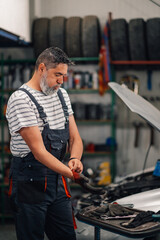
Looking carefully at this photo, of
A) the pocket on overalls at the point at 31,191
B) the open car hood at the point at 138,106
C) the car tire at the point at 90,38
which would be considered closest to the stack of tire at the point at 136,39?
the car tire at the point at 90,38

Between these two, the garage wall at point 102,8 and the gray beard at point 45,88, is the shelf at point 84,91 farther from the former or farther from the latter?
the gray beard at point 45,88

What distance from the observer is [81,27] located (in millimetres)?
4703

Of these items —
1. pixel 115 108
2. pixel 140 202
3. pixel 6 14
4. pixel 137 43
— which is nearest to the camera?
pixel 140 202

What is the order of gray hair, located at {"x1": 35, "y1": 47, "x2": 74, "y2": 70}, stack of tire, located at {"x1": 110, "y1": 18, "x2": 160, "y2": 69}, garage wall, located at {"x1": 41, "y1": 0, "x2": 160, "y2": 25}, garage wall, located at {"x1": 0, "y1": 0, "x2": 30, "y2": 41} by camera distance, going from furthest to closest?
1. garage wall, located at {"x1": 41, "y1": 0, "x2": 160, "y2": 25}
2. stack of tire, located at {"x1": 110, "y1": 18, "x2": 160, "y2": 69}
3. garage wall, located at {"x1": 0, "y1": 0, "x2": 30, "y2": 41}
4. gray hair, located at {"x1": 35, "y1": 47, "x2": 74, "y2": 70}

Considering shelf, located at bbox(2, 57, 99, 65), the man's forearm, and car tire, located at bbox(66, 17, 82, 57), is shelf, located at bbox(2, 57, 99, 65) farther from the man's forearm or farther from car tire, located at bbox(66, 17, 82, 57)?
the man's forearm

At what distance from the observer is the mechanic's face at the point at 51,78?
6.27 ft

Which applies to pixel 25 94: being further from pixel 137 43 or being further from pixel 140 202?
pixel 137 43

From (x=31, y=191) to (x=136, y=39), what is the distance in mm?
3107

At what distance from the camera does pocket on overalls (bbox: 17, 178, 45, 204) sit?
1.85 meters

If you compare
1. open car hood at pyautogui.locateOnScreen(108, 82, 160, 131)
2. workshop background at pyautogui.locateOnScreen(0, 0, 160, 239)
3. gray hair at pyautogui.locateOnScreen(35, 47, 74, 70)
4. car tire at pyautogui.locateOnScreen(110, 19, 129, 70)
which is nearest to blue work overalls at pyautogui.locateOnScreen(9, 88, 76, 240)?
gray hair at pyautogui.locateOnScreen(35, 47, 74, 70)

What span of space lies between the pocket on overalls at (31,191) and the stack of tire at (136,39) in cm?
302

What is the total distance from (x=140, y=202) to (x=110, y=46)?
9.62 ft

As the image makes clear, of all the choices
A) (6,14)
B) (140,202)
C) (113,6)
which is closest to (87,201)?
(140,202)

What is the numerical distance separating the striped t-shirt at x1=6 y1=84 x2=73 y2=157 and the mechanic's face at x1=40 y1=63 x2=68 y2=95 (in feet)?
0.15
